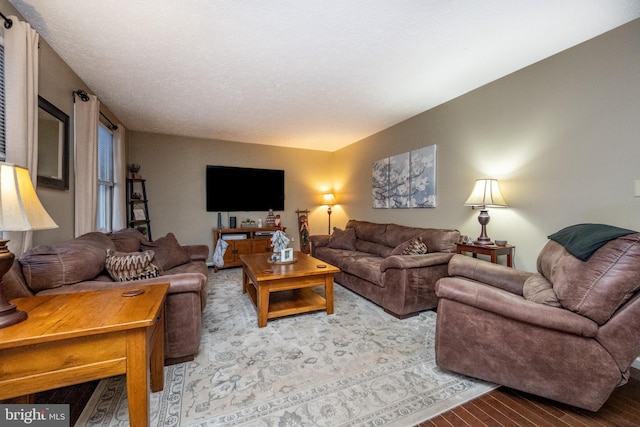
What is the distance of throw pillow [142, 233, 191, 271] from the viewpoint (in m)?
2.71

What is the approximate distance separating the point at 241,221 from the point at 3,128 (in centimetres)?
364

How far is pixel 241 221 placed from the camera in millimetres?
5180

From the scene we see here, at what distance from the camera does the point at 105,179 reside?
349cm

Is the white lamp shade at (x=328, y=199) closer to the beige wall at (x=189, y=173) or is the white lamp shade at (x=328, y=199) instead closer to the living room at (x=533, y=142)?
the beige wall at (x=189, y=173)

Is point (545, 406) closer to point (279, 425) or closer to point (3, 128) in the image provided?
point (279, 425)

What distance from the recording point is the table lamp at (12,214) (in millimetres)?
1038

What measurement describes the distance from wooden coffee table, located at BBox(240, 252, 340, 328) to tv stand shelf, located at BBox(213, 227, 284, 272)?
1.69 m

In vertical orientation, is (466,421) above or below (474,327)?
below

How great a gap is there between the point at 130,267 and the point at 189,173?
3368 mm

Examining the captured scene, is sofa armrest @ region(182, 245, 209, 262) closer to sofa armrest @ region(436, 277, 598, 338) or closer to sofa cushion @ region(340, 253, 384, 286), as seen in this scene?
sofa cushion @ region(340, 253, 384, 286)

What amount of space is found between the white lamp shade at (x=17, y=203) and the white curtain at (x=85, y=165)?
163cm

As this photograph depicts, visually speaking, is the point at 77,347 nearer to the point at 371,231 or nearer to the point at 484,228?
the point at 484,228

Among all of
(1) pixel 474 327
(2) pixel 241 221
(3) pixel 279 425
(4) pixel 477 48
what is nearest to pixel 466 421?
(1) pixel 474 327

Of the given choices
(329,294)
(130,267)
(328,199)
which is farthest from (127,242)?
(328,199)
